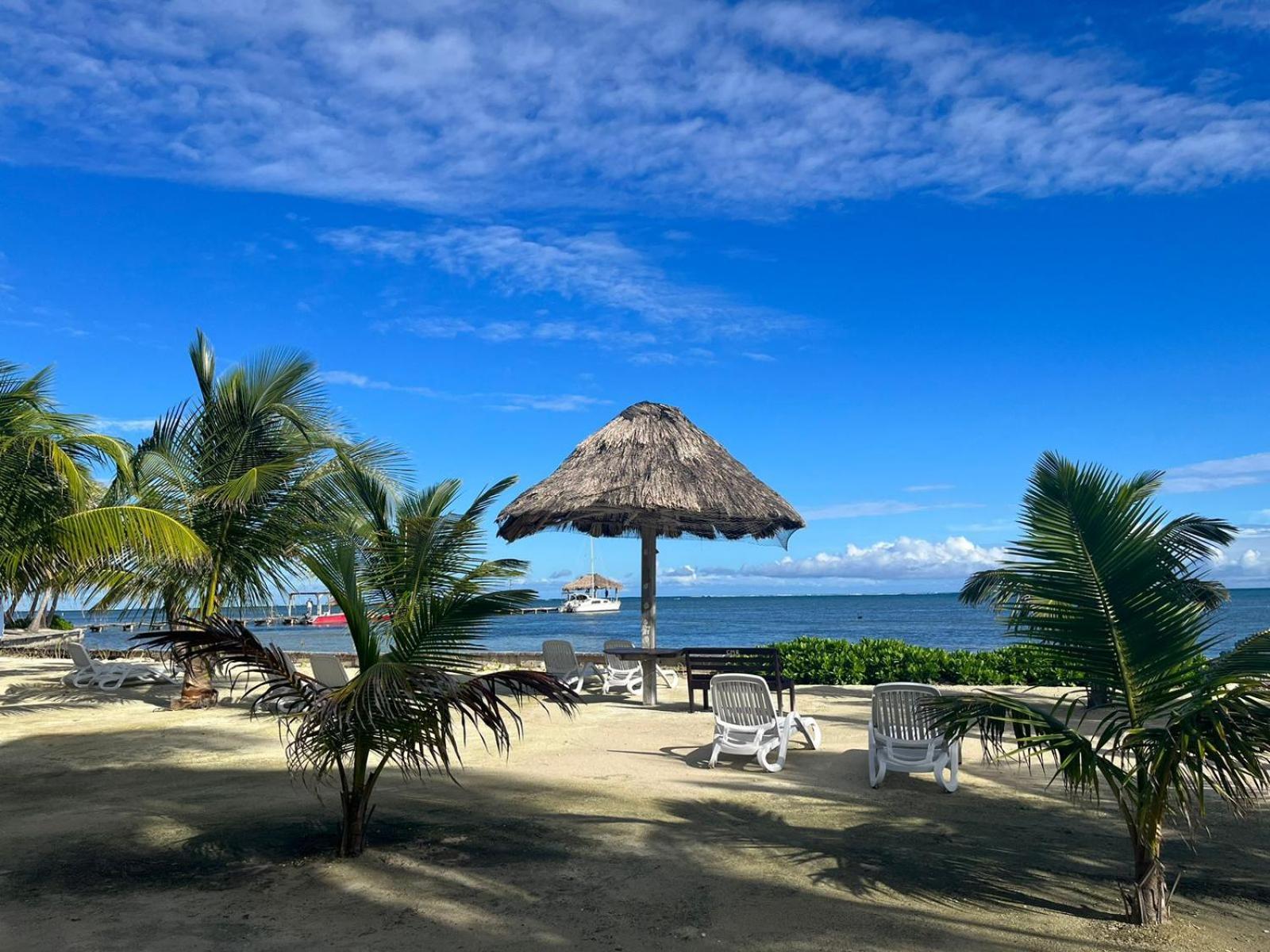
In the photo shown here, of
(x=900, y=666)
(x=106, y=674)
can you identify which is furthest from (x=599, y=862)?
(x=106, y=674)

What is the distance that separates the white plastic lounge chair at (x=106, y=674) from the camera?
15531 millimetres

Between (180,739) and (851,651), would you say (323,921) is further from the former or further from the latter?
(851,651)

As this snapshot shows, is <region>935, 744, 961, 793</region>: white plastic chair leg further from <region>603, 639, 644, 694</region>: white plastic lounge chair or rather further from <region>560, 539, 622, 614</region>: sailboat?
<region>560, 539, 622, 614</region>: sailboat

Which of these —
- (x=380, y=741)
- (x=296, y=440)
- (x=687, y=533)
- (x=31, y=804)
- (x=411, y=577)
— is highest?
(x=296, y=440)

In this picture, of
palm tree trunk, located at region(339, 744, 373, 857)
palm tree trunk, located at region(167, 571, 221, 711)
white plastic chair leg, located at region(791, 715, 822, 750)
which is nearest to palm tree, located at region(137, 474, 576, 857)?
palm tree trunk, located at region(339, 744, 373, 857)

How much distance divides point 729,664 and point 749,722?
131 inches

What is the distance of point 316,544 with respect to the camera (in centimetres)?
596

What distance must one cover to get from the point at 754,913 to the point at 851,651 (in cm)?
1143

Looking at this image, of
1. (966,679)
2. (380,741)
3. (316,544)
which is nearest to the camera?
(380,741)

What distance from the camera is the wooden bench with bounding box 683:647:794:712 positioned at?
1194cm

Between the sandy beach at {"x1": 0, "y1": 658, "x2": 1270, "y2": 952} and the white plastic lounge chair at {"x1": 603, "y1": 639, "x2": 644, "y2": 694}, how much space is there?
4.98 metres

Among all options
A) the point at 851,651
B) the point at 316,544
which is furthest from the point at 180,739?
the point at 851,651

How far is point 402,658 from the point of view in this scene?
547 centimetres

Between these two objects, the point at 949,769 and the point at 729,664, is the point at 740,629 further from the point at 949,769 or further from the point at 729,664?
the point at 949,769
